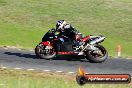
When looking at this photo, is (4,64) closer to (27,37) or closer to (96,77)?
(96,77)

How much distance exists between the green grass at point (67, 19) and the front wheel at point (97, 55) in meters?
9.41

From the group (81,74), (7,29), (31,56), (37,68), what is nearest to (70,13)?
(7,29)

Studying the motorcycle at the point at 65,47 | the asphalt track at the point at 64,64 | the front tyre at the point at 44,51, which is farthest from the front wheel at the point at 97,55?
the front tyre at the point at 44,51

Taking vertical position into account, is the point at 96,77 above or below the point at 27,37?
above

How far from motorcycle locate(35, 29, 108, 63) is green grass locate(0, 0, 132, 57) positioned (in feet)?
27.7

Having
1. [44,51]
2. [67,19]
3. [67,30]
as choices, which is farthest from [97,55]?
[67,19]

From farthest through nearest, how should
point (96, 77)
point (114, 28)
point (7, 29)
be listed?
1. point (114, 28)
2. point (7, 29)
3. point (96, 77)

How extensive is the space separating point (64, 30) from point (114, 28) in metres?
19.7

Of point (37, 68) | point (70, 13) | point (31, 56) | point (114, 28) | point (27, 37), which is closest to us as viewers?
point (37, 68)

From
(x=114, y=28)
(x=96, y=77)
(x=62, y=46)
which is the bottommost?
(x=114, y=28)

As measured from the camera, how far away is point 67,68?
21.0 metres

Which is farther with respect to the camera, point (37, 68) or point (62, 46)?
point (62, 46)

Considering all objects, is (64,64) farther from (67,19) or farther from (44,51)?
(67,19)

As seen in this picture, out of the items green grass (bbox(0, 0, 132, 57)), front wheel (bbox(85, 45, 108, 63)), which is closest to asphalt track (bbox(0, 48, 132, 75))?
front wheel (bbox(85, 45, 108, 63))
